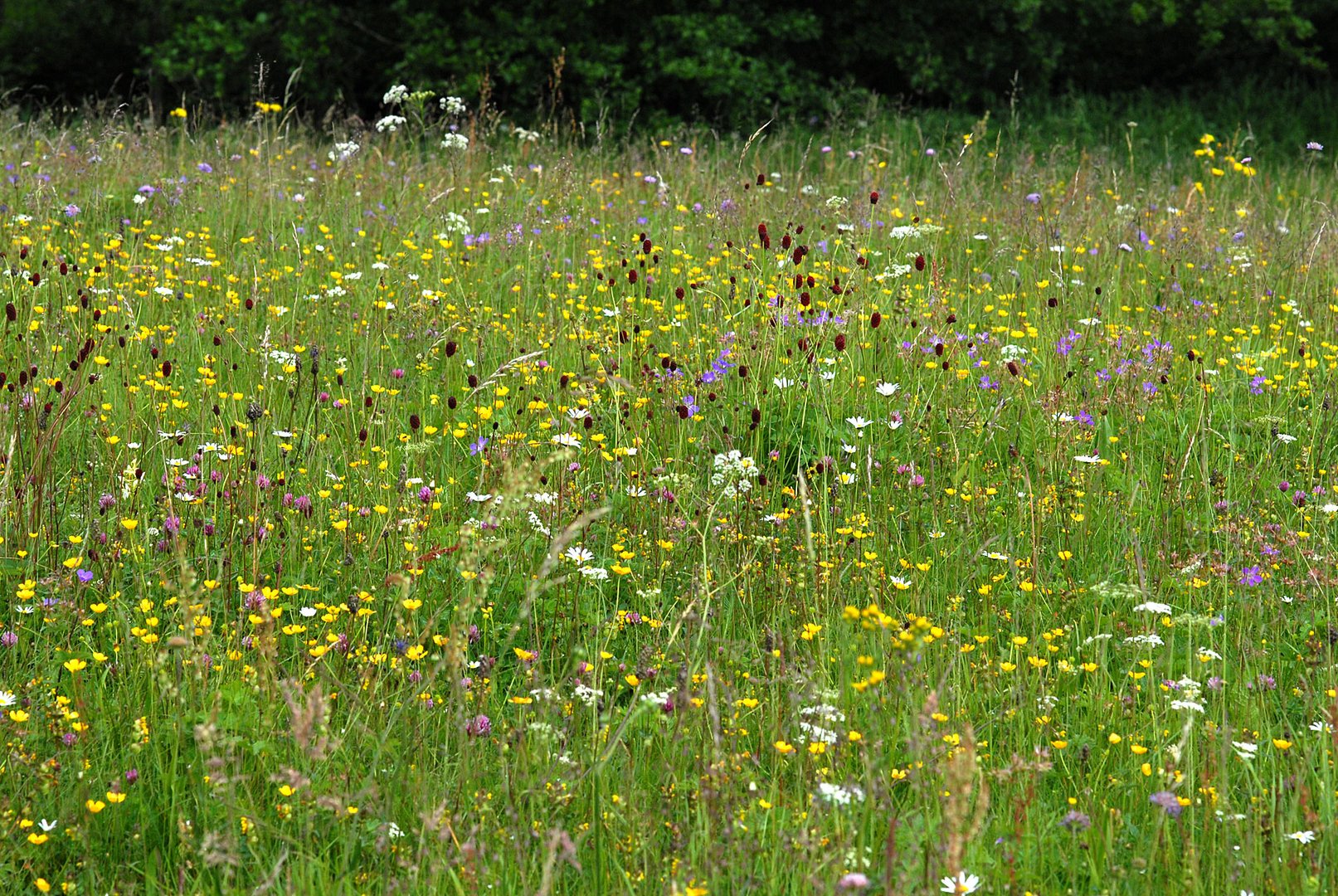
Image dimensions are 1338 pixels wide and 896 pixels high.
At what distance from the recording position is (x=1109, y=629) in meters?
2.85

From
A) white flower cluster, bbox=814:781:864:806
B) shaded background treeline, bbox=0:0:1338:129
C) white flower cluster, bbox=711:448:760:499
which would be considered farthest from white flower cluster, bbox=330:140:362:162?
shaded background treeline, bbox=0:0:1338:129

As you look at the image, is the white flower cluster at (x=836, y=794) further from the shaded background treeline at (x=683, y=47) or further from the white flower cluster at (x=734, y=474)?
the shaded background treeline at (x=683, y=47)

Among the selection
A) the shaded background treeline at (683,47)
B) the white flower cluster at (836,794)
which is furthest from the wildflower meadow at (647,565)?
the shaded background treeline at (683,47)

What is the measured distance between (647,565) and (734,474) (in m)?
0.45

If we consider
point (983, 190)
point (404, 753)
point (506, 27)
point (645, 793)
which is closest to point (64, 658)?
point (404, 753)

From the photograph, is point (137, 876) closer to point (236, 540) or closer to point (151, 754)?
point (151, 754)

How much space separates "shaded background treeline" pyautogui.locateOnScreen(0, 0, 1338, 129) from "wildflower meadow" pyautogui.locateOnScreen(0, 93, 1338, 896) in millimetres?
6941

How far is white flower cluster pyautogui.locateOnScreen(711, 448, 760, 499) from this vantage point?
3.10m

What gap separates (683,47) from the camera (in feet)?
42.4

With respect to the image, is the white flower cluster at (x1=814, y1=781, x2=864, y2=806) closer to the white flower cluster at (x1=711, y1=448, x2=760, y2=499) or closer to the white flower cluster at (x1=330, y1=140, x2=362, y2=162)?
the white flower cluster at (x1=711, y1=448, x2=760, y2=499)

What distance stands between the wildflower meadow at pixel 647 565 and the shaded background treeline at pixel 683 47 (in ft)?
22.8

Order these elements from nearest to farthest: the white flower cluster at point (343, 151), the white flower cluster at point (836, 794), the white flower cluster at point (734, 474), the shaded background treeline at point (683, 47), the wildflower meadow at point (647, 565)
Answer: the white flower cluster at point (836, 794) → the wildflower meadow at point (647, 565) → the white flower cluster at point (734, 474) → the white flower cluster at point (343, 151) → the shaded background treeline at point (683, 47)

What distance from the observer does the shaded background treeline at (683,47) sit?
502 inches

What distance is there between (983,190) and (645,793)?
630 cm
